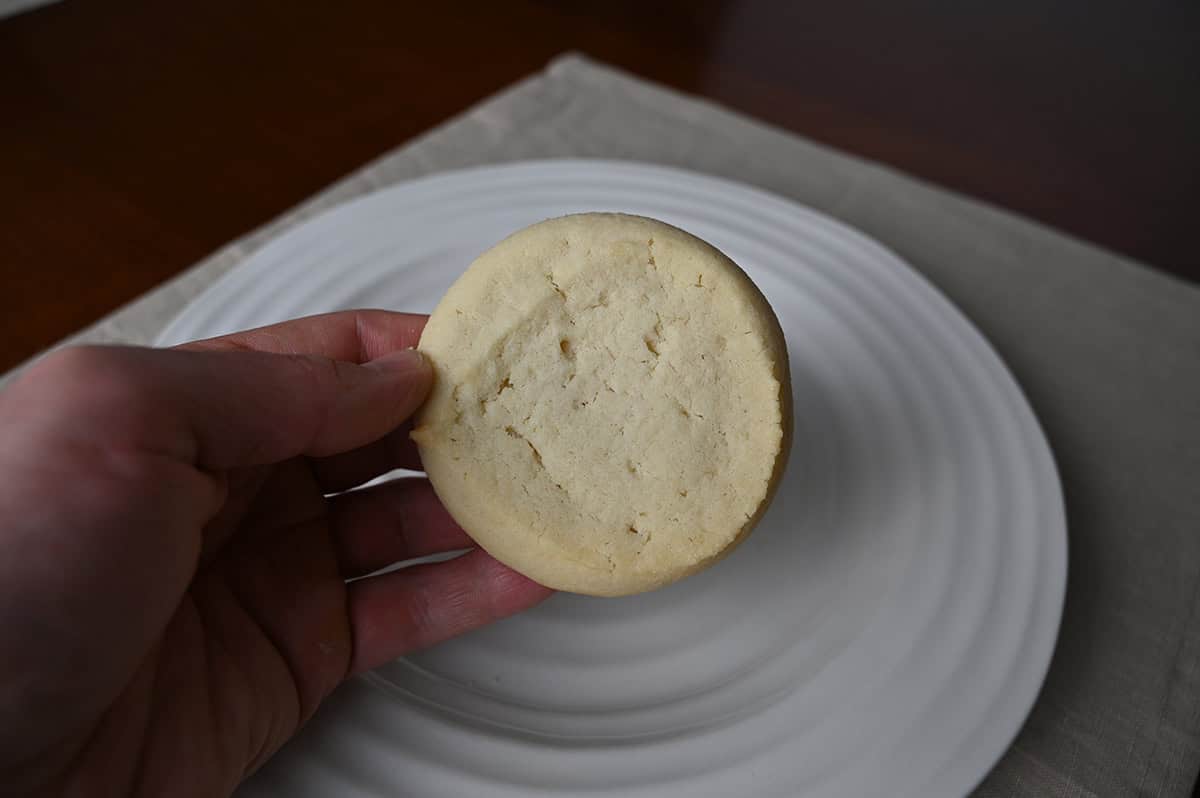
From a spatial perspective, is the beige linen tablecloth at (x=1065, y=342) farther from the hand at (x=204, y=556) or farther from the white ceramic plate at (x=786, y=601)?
the hand at (x=204, y=556)

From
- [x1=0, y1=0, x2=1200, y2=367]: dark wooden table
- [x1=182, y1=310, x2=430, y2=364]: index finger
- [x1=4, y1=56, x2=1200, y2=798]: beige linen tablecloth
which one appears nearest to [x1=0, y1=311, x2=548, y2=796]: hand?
[x1=182, y1=310, x2=430, y2=364]: index finger

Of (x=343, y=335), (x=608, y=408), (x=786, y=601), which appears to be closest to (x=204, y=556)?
(x=343, y=335)

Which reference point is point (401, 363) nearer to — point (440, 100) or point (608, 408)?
point (608, 408)

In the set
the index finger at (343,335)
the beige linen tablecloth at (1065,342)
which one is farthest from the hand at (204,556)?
the beige linen tablecloth at (1065,342)

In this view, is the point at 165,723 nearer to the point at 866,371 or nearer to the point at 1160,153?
the point at 866,371

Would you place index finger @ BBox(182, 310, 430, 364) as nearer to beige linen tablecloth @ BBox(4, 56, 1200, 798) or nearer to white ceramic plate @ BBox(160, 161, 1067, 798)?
white ceramic plate @ BBox(160, 161, 1067, 798)

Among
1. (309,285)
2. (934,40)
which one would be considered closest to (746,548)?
(309,285)
